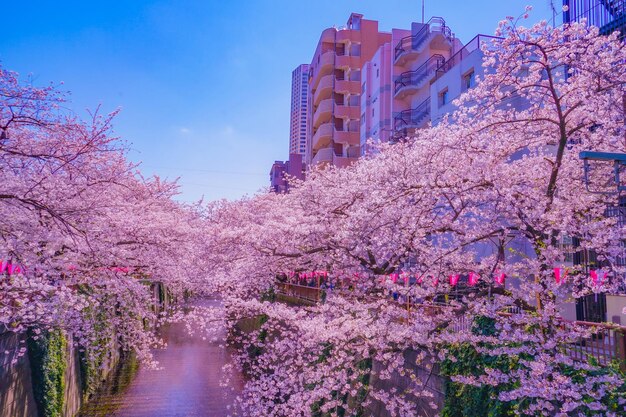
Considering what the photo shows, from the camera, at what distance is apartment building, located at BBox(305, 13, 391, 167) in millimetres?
41031

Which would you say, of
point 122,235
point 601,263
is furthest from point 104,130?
point 601,263

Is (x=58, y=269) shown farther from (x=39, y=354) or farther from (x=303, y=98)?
(x=303, y=98)

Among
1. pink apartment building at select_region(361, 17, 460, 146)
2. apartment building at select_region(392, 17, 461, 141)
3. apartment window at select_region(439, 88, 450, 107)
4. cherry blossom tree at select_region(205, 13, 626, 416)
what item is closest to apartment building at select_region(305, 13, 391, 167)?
pink apartment building at select_region(361, 17, 460, 146)

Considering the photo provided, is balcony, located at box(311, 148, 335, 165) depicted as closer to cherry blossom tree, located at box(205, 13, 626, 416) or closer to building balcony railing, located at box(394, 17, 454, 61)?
building balcony railing, located at box(394, 17, 454, 61)

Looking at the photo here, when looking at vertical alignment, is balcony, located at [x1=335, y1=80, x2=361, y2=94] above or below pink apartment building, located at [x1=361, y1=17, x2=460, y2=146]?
above

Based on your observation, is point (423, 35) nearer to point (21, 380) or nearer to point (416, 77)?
point (416, 77)

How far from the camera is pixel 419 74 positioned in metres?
30.5

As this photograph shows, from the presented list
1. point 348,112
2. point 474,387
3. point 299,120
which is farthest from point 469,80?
point 299,120

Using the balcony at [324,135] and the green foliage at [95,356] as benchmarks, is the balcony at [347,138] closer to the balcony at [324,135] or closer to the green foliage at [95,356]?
the balcony at [324,135]

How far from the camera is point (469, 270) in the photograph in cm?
938

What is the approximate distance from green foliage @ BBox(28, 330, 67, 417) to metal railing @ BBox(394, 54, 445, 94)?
22902 millimetres

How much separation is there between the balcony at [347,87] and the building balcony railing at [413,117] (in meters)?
10.6

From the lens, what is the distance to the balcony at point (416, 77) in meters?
29.4

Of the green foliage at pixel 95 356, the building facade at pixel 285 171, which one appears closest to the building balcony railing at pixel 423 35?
the green foliage at pixel 95 356
